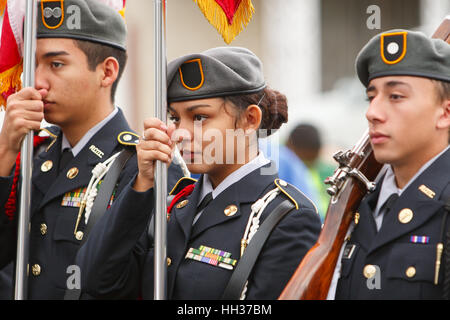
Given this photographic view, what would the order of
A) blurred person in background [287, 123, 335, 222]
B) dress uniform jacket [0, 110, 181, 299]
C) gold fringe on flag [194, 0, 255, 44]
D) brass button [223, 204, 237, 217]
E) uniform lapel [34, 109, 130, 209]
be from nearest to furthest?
1. brass button [223, 204, 237, 217]
2. gold fringe on flag [194, 0, 255, 44]
3. dress uniform jacket [0, 110, 181, 299]
4. uniform lapel [34, 109, 130, 209]
5. blurred person in background [287, 123, 335, 222]

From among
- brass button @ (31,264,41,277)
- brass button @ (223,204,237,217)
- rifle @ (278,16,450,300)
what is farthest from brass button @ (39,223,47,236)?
rifle @ (278,16,450,300)

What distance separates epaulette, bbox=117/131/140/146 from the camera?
126 inches

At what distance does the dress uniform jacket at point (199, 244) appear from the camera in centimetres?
266

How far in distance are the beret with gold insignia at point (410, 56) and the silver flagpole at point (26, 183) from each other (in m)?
1.32

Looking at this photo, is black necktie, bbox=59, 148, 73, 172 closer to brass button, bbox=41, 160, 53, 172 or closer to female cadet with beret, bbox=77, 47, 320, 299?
brass button, bbox=41, 160, 53, 172

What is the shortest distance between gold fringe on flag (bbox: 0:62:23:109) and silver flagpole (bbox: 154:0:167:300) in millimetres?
896

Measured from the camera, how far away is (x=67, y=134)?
335 cm

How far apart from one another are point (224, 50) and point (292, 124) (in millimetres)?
3748

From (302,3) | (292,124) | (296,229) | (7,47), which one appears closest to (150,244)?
(296,229)

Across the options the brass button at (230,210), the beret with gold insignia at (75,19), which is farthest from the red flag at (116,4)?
the brass button at (230,210)

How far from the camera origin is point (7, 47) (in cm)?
332

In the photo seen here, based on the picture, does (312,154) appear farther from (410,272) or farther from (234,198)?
(410,272)

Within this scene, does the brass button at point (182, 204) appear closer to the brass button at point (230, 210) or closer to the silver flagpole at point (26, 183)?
the brass button at point (230, 210)

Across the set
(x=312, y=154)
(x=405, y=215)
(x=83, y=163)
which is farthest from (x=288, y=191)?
(x=312, y=154)
